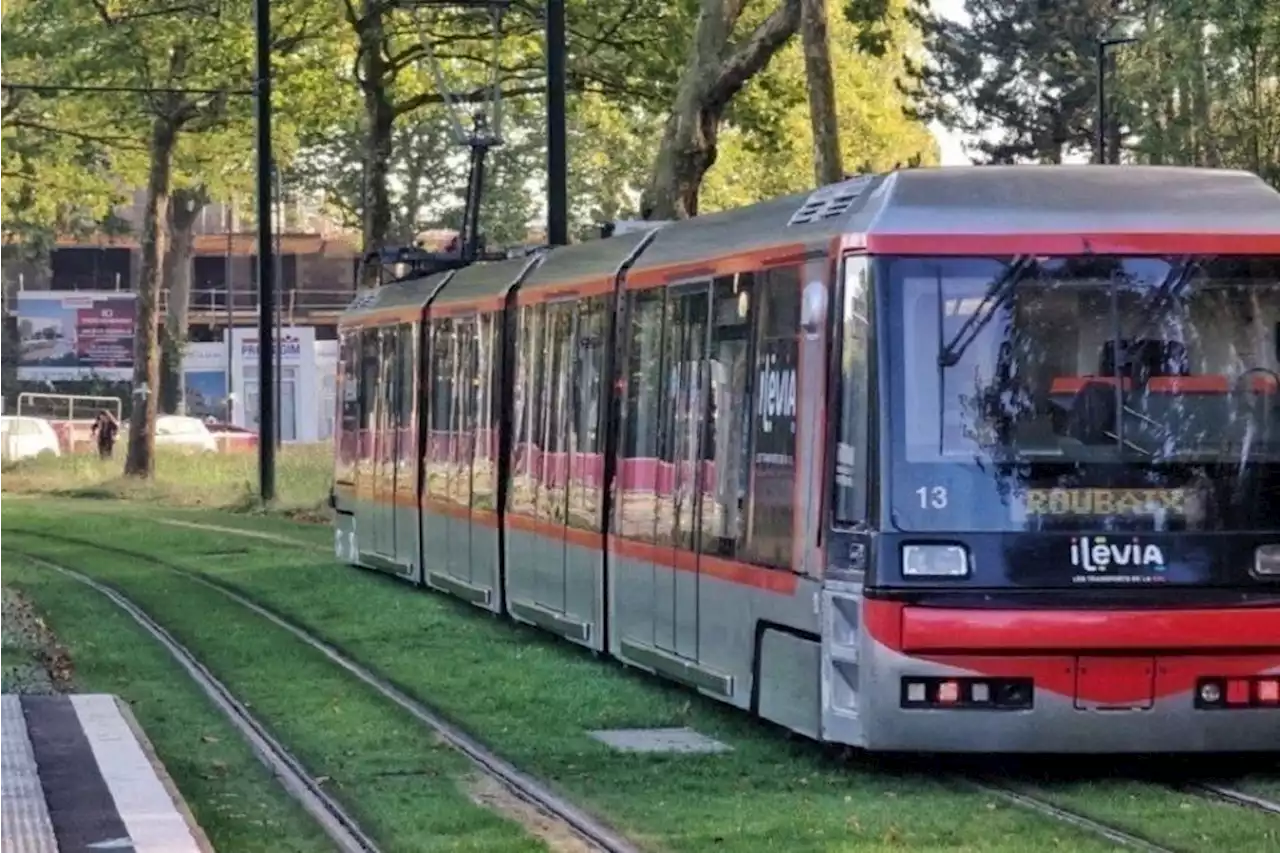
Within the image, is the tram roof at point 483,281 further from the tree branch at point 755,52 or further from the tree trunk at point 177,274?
the tree trunk at point 177,274

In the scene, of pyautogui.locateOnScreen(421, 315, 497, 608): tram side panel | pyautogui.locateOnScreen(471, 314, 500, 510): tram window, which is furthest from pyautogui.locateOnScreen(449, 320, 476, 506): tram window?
pyautogui.locateOnScreen(471, 314, 500, 510): tram window

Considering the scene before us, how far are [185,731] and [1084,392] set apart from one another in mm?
5289

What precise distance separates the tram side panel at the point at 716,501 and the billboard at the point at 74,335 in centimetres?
6505

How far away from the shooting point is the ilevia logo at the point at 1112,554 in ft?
40.0

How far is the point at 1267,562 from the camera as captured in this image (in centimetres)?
1233

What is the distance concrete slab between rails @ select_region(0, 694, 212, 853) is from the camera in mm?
10184

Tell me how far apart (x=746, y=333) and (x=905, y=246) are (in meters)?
2.06

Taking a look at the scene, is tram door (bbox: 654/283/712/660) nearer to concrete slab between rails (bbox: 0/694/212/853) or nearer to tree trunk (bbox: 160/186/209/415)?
concrete slab between rails (bbox: 0/694/212/853)

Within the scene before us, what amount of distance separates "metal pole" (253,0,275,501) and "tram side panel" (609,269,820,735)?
2313 centimetres

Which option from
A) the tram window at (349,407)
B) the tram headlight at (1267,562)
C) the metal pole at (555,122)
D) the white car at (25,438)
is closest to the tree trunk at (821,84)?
the metal pole at (555,122)

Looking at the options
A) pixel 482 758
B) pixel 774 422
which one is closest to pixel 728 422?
pixel 774 422

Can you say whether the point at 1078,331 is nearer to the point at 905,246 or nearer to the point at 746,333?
the point at 905,246

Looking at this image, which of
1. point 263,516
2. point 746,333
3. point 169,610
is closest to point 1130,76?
point 263,516

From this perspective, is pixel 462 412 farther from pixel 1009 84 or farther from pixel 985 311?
pixel 1009 84
